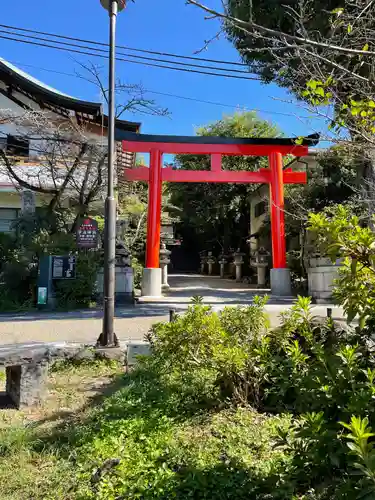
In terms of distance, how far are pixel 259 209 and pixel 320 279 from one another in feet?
37.5

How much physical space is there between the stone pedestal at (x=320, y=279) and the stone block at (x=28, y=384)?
860cm

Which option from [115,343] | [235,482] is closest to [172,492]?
[235,482]

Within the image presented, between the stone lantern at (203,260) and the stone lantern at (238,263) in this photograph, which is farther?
the stone lantern at (203,260)

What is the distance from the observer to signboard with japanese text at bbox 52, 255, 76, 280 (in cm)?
1032

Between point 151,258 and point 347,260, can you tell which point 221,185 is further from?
point 347,260

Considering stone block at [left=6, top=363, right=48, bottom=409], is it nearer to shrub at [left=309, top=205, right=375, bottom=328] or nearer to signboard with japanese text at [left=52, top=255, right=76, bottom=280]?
shrub at [left=309, top=205, right=375, bottom=328]

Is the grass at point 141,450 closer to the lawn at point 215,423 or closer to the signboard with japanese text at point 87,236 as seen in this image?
the lawn at point 215,423

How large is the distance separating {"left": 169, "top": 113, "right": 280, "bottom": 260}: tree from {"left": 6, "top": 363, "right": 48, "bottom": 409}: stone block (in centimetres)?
2035

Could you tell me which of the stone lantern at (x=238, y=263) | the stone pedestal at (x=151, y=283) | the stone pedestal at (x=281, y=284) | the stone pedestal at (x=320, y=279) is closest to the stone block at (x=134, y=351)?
the stone pedestal at (x=320, y=279)

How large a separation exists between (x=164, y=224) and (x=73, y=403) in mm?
16994

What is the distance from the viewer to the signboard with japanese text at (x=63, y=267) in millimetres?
10320

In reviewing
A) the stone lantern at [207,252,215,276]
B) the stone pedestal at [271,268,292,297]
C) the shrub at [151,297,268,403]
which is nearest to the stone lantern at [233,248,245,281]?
the stone lantern at [207,252,215,276]

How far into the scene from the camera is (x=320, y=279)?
11.4m

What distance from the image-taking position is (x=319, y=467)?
1675 millimetres
